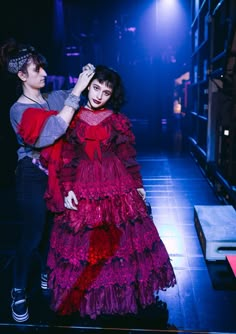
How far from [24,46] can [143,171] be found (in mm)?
4637

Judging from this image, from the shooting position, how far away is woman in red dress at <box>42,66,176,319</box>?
1.99m

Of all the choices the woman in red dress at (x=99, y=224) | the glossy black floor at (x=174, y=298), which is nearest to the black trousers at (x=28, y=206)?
the woman in red dress at (x=99, y=224)

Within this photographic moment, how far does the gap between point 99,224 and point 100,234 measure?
0.20 feet

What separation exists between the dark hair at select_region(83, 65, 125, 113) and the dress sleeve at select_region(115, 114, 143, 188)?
9 centimetres

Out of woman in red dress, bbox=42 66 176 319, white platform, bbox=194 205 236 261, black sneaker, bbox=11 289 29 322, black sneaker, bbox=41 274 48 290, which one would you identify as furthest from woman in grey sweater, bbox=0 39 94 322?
white platform, bbox=194 205 236 261

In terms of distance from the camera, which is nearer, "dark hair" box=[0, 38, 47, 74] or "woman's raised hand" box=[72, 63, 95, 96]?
"woman's raised hand" box=[72, 63, 95, 96]

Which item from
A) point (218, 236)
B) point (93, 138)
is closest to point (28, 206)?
point (93, 138)

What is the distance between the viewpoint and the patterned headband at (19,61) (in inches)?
77.7

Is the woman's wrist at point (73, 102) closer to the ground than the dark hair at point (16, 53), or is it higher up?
closer to the ground

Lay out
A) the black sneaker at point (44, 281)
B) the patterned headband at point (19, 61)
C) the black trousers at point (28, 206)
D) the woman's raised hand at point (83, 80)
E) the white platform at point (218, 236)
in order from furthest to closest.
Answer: the white platform at point (218, 236) < the black sneaker at point (44, 281) < the black trousers at point (28, 206) < the patterned headband at point (19, 61) < the woman's raised hand at point (83, 80)

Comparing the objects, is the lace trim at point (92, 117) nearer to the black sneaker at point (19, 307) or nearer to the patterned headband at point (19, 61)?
the patterned headband at point (19, 61)

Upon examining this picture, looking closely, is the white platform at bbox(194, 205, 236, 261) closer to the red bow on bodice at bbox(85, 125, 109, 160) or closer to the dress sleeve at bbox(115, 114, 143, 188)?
the dress sleeve at bbox(115, 114, 143, 188)

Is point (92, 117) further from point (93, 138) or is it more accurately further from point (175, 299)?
point (175, 299)

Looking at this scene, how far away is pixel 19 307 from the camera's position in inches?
84.4
